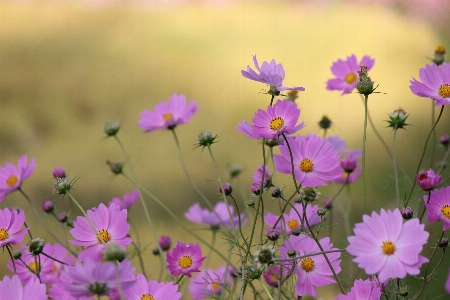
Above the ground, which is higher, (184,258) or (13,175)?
(13,175)

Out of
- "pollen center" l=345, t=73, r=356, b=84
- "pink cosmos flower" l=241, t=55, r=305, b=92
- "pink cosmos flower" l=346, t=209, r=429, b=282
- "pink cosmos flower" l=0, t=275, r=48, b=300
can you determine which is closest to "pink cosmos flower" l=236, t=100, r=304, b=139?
"pink cosmos flower" l=241, t=55, r=305, b=92

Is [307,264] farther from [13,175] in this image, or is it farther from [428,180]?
[13,175]

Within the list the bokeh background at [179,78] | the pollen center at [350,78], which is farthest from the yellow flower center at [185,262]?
the bokeh background at [179,78]

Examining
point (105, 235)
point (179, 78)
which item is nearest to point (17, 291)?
point (105, 235)

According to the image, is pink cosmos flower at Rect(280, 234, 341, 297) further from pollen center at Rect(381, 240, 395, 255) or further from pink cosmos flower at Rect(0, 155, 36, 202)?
pink cosmos flower at Rect(0, 155, 36, 202)

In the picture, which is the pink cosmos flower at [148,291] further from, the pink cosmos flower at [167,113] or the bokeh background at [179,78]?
the bokeh background at [179,78]
